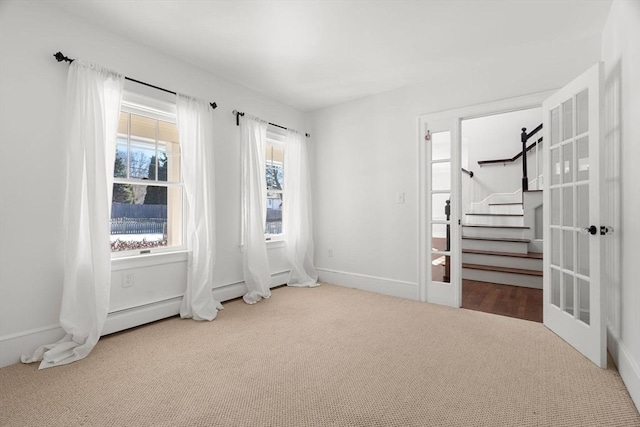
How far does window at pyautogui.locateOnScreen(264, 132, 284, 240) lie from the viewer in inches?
173

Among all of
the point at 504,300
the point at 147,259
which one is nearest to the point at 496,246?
the point at 504,300

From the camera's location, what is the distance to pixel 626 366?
1.92 metres

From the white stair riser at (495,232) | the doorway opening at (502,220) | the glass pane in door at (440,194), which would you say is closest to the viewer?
the glass pane in door at (440,194)

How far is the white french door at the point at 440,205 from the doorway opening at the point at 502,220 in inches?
16.3

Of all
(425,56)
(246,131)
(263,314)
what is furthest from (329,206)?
(425,56)

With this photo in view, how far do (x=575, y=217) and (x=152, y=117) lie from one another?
3.94 m

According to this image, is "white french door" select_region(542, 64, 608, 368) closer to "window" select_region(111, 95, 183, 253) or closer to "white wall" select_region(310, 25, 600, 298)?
"white wall" select_region(310, 25, 600, 298)

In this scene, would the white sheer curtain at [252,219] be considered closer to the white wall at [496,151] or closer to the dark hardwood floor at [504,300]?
the dark hardwood floor at [504,300]

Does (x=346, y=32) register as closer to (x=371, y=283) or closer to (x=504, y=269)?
(x=371, y=283)

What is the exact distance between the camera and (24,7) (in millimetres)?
2234

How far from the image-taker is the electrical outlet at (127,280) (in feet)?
9.06

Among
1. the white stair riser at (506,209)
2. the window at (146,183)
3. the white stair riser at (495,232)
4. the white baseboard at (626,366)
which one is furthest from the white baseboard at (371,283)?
the white stair riser at (506,209)

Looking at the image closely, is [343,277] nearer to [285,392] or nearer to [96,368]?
[285,392]

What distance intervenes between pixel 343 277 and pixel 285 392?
8.98 ft
